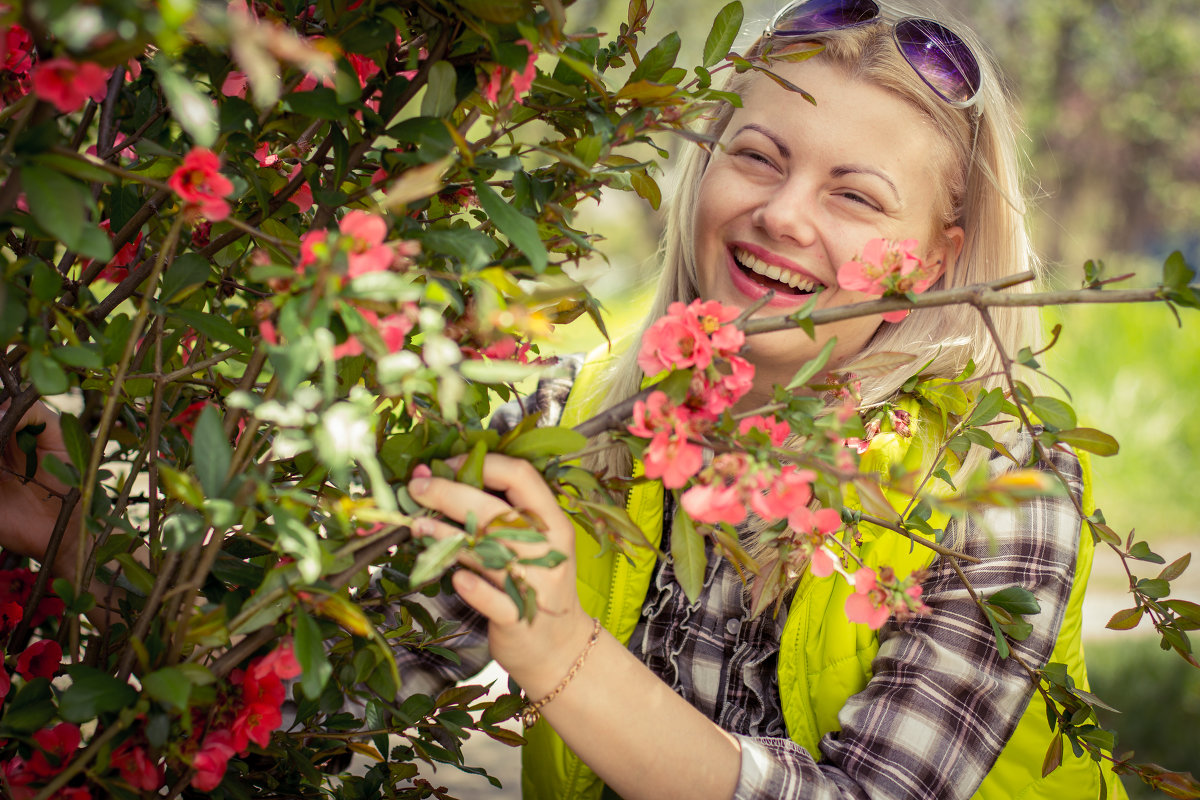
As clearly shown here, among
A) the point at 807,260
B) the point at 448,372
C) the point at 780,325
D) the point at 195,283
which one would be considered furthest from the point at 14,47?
the point at 807,260

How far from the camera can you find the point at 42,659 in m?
1.14

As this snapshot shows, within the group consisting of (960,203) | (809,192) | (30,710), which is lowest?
(30,710)

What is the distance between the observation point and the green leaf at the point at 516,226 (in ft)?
2.77

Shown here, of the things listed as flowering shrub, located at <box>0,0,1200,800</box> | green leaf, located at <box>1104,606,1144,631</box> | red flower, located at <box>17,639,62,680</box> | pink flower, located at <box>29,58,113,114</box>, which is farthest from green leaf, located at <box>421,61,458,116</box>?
green leaf, located at <box>1104,606,1144,631</box>

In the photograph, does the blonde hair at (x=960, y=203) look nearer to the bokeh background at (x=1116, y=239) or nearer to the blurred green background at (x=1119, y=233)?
the bokeh background at (x=1116, y=239)

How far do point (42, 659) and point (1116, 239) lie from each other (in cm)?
1745

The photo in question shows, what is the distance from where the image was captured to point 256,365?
0.94 metres

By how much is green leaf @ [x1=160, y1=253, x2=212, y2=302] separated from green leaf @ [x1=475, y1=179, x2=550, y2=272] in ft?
1.00

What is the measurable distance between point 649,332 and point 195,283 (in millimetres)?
449

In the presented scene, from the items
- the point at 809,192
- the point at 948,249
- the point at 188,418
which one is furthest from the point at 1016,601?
the point at 188,418

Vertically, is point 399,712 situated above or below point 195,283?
below

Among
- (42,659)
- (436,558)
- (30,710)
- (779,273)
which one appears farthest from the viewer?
(779,273)

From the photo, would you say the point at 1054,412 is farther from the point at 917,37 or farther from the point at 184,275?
the point at 917,37

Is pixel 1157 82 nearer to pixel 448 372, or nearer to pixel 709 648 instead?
pixel 709 648
